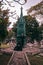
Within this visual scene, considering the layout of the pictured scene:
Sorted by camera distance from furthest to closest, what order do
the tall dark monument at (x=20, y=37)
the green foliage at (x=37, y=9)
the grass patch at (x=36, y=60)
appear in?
the tall dark monument at (x=20, y=37) → the green foliage at (x=37, y=9) → the grass patch at (x=36, y=60)

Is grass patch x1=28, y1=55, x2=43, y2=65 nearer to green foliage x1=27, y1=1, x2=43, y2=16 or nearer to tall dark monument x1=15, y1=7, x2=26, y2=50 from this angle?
green foliage x1=27, y1=1, x2=43, y2=16

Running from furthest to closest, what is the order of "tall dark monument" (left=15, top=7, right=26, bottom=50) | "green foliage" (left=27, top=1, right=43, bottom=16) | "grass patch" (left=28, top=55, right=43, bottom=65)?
"tall dark monument" (left=15, top=7, right=26, bottom=50), "green foliage" (left=27, top=1, right=43, bottom=16), "grass patch" (left=28, top=55, right=43, bottom=65)

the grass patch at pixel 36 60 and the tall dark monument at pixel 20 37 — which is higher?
the grass patch at pixel 36 60

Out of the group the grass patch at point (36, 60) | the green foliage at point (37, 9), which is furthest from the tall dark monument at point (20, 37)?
the grass patch at point (36, 60)

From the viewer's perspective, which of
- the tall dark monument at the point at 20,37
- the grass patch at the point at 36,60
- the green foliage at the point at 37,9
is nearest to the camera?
the grass patch at the point at 36,60

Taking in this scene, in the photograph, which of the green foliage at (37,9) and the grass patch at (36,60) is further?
the green foliage at (37,9)

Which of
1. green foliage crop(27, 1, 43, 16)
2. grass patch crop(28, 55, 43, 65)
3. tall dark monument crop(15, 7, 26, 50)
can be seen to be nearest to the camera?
grass patch crop(28, 55, 43, 65)

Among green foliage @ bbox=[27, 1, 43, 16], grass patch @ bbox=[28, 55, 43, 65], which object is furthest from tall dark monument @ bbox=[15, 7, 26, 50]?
grass patch @ bbox=[28, 55, 43, 65]

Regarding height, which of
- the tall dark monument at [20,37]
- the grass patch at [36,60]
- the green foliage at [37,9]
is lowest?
the tall dark monument at [20,37]

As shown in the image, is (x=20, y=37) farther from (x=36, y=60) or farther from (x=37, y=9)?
(x=36, y=60)

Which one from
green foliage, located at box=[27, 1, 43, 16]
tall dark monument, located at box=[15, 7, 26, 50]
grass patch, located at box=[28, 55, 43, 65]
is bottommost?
tall dark monument, located at box=[15, 7, 26, 50]

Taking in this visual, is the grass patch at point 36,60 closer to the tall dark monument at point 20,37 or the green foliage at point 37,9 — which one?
the green foliage at point 37,9

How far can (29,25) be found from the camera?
6594 cm

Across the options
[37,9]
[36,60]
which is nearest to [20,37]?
[37,9]
